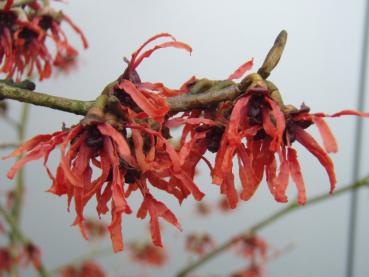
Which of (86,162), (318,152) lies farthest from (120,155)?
(318,152)

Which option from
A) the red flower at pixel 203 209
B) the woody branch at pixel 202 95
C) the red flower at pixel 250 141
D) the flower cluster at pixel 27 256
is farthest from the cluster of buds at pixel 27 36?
the red flower at pixel 203 209

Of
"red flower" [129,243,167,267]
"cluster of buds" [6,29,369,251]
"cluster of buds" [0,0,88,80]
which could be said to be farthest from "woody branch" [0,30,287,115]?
"red flower" [129,243,167,267]

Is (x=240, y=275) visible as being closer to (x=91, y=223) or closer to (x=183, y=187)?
(x=91, y=223)

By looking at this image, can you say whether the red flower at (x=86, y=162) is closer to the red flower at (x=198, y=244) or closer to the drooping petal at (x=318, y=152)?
the drooping petal at (x=318, y=152)

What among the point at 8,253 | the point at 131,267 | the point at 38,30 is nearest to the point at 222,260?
the point at 131,267

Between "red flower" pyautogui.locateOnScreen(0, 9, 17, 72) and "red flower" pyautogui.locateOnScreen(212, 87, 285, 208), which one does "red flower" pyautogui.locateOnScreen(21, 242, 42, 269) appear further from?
"red flower" pyautogui.locateOnScreen(212, 87, 285, 208)

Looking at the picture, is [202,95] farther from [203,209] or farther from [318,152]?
[203,209]
